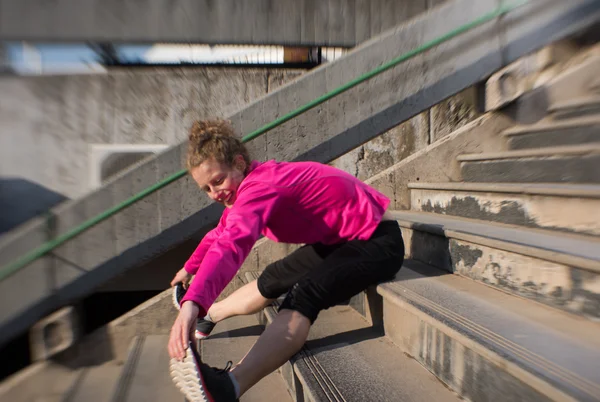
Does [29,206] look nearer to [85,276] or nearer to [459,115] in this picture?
[85,276]

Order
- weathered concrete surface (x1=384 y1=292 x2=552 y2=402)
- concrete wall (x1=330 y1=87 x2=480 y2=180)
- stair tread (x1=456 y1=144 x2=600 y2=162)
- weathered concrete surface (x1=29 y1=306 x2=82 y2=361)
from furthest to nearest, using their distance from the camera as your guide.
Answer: concrete wall (x1=330 y1=87 x2=480 y2=180) → weathered concrete surface (x1=29 y1=306 x2=82 y2=361) → stair tread (x1=456 y1=144 x2=600 y2=162) → weathered concrete surface (x1=384 y1=292 x2=552 y2=402)

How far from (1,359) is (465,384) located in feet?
12.8

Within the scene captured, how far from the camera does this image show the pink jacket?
5.11 ft

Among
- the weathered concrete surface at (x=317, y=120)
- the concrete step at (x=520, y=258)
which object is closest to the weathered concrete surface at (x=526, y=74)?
the weathered concrete surface at (x=317, y=120)

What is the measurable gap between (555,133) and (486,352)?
6.47 feet

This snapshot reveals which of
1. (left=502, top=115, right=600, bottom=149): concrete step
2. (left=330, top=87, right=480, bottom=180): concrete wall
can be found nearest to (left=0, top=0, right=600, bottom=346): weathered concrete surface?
(left=502, top=115, right=600, bottom=149): concrete step

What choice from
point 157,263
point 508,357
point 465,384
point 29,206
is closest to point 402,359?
point 465,384

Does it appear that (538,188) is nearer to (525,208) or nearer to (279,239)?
(525,208)

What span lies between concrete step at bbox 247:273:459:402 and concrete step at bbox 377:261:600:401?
61 mm

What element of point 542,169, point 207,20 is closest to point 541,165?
point 542,169

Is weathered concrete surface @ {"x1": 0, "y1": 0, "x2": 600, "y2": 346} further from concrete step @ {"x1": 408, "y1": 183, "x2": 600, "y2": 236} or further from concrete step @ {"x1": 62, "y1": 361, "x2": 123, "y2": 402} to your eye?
concrete step @ {"x1": 408, "y1": 183, "x2": 600, "y2": 236}

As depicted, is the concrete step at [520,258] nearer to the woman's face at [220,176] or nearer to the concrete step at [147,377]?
the woman's face at [220,176]

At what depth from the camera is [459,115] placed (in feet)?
14.3

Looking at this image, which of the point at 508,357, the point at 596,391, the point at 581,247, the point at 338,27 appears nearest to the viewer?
the point at 596,391
